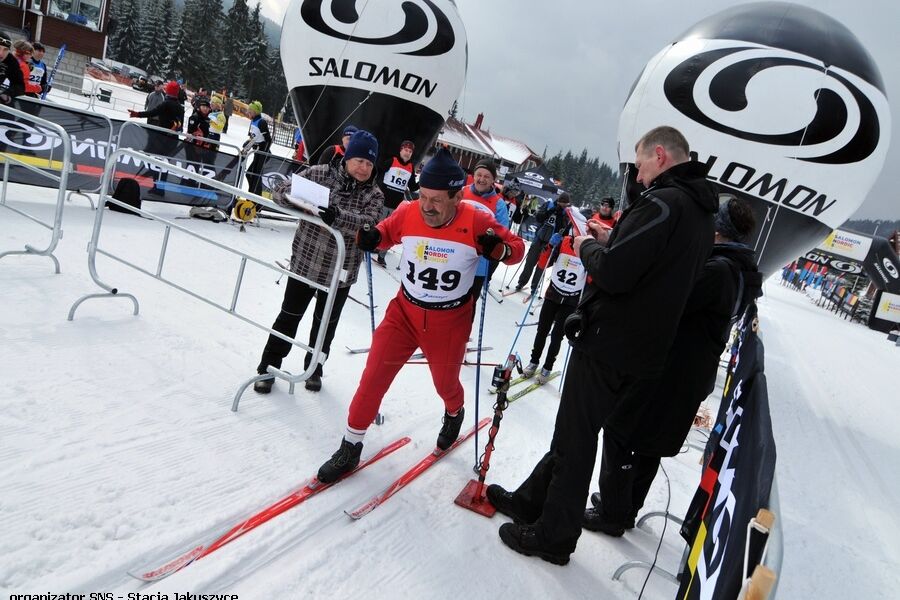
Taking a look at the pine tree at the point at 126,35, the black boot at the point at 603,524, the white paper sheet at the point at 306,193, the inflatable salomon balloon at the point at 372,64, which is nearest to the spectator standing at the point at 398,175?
the inflatable salomon balloon at the point at 372,64

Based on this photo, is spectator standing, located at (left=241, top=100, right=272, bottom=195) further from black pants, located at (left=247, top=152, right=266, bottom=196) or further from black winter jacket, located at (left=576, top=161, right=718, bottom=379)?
black winter jacket, located at (left=576, top=161, right=718, bottom=379)

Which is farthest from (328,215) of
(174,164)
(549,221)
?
(174,164)

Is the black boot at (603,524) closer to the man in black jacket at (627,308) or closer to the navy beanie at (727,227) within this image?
the man in black jacket at (627,308)

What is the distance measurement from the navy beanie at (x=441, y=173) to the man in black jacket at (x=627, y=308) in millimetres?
777

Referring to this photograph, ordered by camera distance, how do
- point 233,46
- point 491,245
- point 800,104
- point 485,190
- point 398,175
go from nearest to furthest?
1. point 491,245
2. point 800,104
3. point 485,190
4. point 398,175
5. point 233,46

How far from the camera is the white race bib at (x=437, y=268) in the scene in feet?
9.61

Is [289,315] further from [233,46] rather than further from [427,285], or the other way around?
[233,46]

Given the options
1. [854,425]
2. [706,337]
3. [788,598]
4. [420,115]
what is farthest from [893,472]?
[420,115]

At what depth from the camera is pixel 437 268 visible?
2939mm

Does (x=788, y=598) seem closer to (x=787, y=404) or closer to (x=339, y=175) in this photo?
(x=339, y=175)

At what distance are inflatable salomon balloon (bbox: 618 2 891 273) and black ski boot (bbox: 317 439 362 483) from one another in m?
4.83

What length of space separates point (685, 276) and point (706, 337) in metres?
0.64

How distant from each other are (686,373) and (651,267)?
826 millimetres

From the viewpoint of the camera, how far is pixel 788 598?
2.97m
